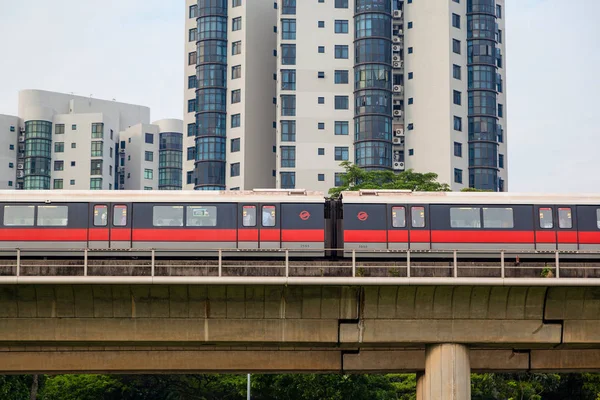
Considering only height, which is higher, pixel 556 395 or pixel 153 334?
pixel 153 334

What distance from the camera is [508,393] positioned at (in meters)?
66.7

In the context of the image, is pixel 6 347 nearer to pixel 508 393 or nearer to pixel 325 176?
pixel 508 393

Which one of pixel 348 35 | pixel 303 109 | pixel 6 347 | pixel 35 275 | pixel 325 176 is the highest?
pixel 348 35

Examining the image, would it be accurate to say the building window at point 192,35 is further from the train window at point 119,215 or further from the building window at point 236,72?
the train window at point 119,215

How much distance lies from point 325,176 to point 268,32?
22.5 m

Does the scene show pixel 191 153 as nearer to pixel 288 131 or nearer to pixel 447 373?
pixel 288 131

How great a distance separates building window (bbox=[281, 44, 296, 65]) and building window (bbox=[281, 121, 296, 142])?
25.1ft

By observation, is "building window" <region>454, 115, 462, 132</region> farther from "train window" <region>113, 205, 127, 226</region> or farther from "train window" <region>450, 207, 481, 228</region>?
"train window" <region>113, 205, 127, 226</region>

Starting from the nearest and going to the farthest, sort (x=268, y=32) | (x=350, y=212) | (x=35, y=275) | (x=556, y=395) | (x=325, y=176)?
1. (x=35, y=275)
2. (x=350, y=212)
3. (x=556, y=395)
4. (x=325, y=176)
5. (x=268, y=32)

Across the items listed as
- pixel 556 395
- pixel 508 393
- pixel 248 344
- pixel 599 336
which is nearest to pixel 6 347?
pixel 248 344

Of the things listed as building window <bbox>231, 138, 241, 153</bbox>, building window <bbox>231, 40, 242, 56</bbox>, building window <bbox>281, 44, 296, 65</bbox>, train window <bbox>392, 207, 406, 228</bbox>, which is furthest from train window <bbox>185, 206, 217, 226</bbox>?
building window <bbox>231, 40, 242, 56</bbox>

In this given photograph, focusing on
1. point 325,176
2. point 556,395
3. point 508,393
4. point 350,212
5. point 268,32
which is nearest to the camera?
point 350,212

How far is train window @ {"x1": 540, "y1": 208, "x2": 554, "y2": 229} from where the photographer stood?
39.7 meters

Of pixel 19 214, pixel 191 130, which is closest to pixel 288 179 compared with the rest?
pixel 191 130
